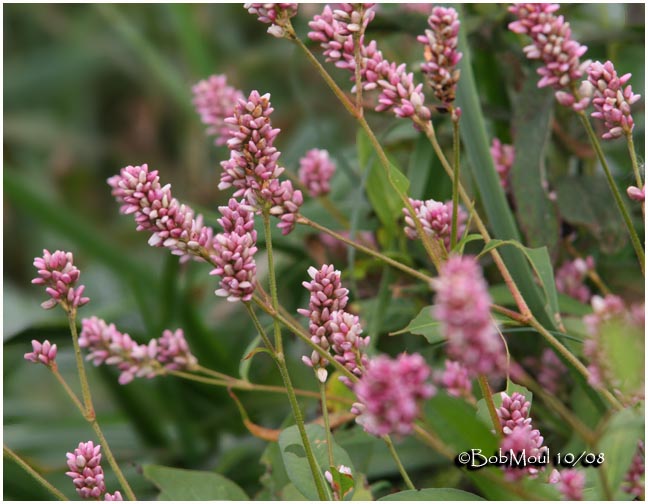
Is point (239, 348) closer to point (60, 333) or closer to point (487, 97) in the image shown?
point (60, 333)

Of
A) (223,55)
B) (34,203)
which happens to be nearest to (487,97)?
(34,203)

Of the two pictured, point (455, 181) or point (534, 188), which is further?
point (534, 188)

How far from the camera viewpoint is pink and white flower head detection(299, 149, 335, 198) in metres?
0.88

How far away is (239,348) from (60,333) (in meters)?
0.26

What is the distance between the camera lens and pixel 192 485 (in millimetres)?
667

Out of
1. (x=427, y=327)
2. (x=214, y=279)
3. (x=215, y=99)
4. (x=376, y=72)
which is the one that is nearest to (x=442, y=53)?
(x=376, y=72)

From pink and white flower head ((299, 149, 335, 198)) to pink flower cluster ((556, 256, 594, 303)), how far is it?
238mm

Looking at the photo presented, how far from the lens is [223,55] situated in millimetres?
2234

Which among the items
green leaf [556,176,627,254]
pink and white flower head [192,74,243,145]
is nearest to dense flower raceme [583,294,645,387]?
green leaf [556,176,627,254]

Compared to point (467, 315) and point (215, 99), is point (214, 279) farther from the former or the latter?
point (467, 315)

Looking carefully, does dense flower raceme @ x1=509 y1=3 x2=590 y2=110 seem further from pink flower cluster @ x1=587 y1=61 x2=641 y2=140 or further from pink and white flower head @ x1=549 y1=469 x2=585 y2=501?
pink and white flower head @ x1=549 y1=469 x2=585 y2=501

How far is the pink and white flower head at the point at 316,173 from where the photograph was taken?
2.88 ft

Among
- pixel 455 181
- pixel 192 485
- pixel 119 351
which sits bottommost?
pixel 192 485

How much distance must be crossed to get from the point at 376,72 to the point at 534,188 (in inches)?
11.4
